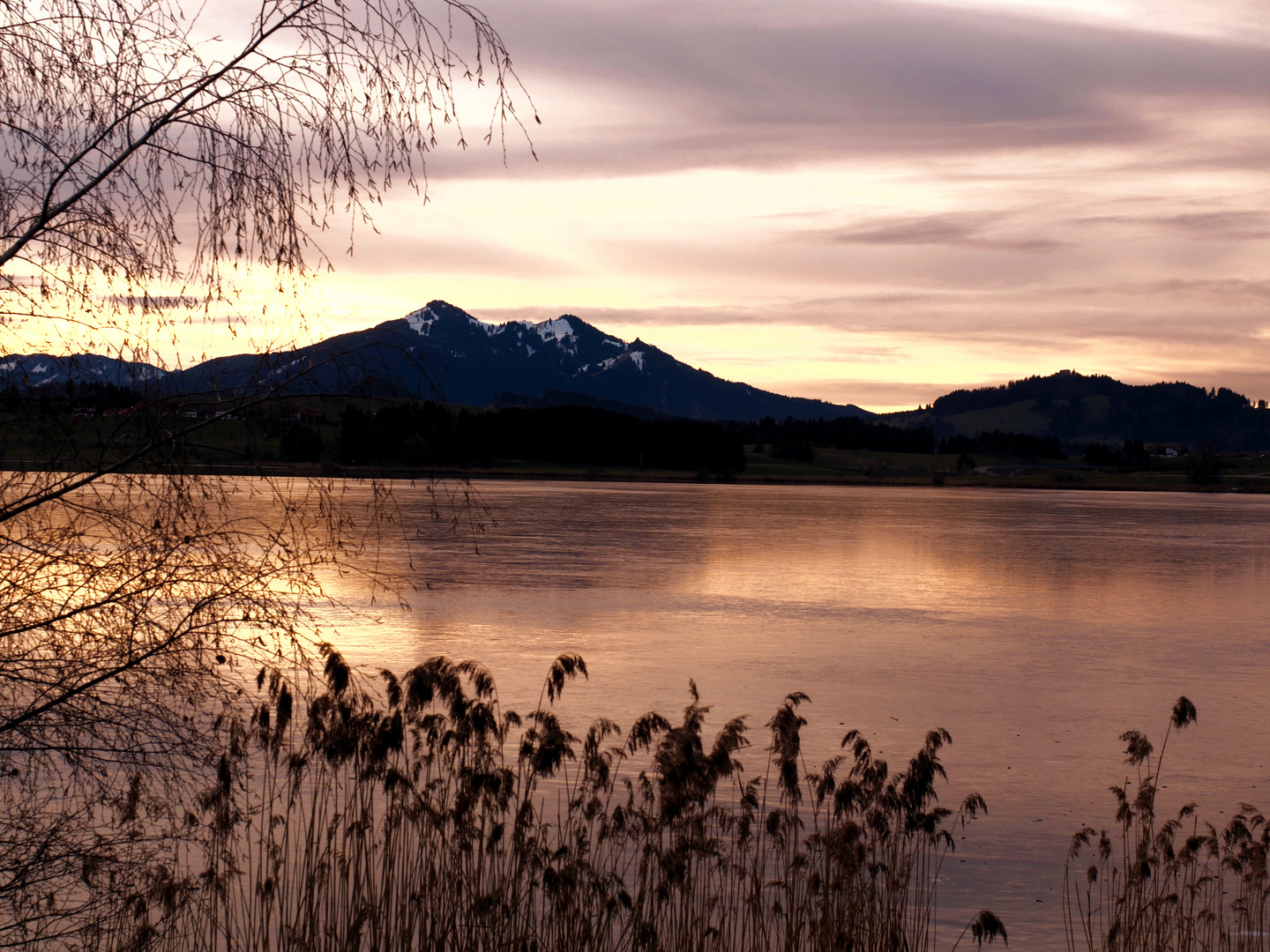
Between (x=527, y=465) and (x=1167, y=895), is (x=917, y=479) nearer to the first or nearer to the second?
(x=527, y=465)

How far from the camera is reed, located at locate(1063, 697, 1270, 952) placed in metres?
6.61

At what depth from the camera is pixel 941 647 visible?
56.5ft

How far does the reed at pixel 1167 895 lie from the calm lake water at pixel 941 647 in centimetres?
28

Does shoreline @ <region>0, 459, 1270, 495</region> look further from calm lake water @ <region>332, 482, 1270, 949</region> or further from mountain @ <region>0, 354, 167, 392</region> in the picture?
mountain @ <region>0, 354, 167, 392</region>

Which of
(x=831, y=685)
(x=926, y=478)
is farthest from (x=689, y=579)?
(x=926, y=478)

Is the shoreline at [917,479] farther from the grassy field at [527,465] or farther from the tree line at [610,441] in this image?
the tree line at [610,441]

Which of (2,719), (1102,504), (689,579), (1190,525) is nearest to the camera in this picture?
(2,719)

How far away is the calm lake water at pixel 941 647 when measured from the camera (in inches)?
389

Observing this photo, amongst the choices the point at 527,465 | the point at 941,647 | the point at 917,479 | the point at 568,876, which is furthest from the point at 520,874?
the point at 917,479

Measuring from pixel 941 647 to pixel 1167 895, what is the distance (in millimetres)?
10113

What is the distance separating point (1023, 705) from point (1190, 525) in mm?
45952

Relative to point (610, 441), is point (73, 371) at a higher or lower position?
lower

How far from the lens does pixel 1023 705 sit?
13.3 m

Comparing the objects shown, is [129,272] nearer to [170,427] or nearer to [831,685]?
[170,427]
